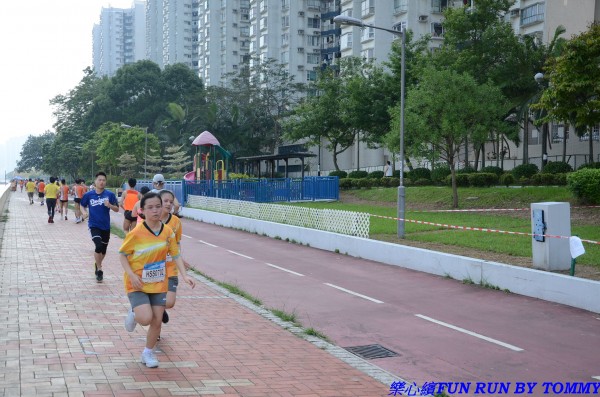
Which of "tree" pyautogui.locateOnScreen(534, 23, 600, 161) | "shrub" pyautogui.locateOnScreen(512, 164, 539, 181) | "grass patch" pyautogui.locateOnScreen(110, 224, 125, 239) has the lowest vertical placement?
"grass patch" pyautogui.locateOnScreen(110, 224, 125, 239)

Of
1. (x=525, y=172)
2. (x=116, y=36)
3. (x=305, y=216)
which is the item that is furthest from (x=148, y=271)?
(x=116, y=36)

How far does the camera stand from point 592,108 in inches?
798

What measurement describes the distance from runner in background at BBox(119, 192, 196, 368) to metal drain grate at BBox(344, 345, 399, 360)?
2.28 metres

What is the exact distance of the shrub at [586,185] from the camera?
21.7m

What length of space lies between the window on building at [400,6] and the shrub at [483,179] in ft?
88.7

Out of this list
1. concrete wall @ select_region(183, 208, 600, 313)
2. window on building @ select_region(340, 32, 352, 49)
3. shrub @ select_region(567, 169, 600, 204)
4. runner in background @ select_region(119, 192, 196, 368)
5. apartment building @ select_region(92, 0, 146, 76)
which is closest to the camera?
runner in background @ select_region(119, 192, 196, 368)

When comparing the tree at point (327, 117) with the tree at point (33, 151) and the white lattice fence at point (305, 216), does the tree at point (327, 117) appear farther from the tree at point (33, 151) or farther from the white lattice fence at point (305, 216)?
the tree at point (33, 151)

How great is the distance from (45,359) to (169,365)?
1.18 m

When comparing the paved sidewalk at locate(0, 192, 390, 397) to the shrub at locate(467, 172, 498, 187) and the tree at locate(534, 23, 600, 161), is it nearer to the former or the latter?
the tree at locate(534, 23, 600, 161)

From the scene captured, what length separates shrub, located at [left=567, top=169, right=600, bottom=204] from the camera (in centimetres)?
2173

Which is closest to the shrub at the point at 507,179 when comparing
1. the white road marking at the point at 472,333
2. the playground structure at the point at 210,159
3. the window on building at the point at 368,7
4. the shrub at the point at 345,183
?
the shrub at the point at 345,183

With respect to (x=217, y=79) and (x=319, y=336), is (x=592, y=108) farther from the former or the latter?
(x=217, y=79)

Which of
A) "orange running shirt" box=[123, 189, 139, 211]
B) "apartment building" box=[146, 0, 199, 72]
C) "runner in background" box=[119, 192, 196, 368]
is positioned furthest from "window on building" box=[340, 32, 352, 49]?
"apartment building" box=[146, 0, 199, 72]

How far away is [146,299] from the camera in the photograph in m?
6.22
